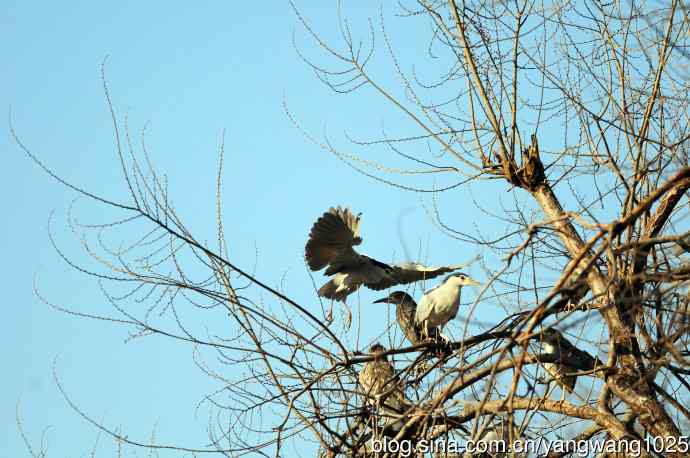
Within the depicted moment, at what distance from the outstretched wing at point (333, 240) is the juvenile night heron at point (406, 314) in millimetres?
615

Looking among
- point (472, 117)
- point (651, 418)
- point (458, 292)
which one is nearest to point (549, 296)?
point (651, 418)

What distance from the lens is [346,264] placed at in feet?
21.9

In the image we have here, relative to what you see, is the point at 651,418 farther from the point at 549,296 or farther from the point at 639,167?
the point at 549,296

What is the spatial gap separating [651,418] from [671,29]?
2180 millimetres

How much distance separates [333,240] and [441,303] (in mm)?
910

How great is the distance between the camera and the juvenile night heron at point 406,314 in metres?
6.92

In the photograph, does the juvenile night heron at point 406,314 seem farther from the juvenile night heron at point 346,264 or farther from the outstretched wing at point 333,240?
the outstretched wing at point 333,240

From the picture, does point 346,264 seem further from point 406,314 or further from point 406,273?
point 406,314

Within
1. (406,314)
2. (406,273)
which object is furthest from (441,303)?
(406,314)

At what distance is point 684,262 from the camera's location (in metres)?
4.79

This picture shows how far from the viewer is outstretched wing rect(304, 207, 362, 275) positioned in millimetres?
6117

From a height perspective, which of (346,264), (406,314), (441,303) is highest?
(346,264)

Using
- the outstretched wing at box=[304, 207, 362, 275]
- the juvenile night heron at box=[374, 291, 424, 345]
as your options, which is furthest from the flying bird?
the outstretched wing at box=[304, 207, 362, 275]

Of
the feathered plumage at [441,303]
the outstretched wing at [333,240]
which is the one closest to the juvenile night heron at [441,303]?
the feathered plumage at [441,303]
